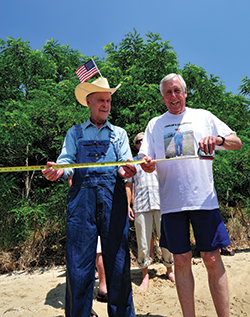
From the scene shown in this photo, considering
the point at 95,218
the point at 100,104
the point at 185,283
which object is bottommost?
the point at 185,283

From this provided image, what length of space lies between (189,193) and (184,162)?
29 centimetres

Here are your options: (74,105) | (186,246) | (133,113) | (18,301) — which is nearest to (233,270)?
(186,246)

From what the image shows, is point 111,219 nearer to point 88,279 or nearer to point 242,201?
point 88,279

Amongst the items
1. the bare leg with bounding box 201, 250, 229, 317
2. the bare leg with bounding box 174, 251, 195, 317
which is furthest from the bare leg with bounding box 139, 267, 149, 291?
the bare leg with bounding box 201, 250, 229, 317

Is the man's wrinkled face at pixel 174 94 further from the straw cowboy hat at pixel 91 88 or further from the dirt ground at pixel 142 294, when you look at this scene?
the dirt ground at pixel 142 294

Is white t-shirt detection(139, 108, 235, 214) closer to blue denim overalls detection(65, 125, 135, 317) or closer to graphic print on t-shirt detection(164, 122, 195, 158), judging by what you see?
graphic print on t-shirt detection(164, 122, 195, 158)

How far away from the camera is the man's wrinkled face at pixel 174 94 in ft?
8.67

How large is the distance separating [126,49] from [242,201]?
538cm

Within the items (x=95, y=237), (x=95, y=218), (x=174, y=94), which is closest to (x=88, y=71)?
(x=174, y=94)

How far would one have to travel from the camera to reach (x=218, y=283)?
7.66 feet

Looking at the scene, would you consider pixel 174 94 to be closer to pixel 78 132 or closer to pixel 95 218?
pixel 78 132

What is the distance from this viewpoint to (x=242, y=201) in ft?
21.6

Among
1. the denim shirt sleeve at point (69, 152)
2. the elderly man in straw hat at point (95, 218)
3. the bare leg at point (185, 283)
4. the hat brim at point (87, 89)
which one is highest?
the hat brim at point (87, 89)

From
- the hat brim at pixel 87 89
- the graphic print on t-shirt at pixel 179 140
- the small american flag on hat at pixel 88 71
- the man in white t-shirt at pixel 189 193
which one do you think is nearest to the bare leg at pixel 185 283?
the man in white t-shirt at pixel 189 193
